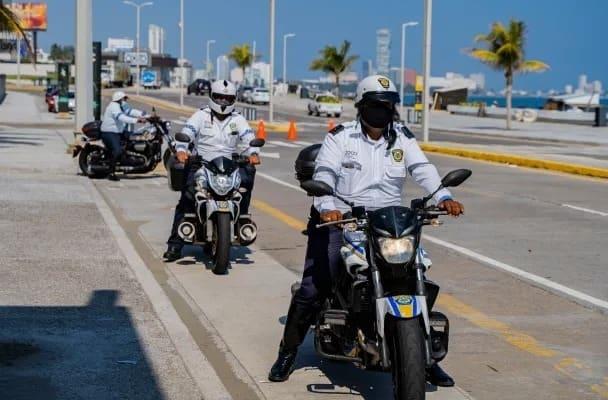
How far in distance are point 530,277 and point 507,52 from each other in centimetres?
4009

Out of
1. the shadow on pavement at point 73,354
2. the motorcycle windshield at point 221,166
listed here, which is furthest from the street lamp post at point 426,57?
the shadow on pavement at point 73,354

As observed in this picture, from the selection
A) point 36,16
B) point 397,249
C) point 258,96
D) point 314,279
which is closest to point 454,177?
point 397,249

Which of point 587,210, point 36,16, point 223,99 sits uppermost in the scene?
point 36,16

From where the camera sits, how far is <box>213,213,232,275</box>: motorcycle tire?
9766 mm

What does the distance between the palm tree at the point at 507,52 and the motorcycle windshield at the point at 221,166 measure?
40.3 metres

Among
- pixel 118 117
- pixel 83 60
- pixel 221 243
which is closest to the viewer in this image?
pixel 221 243

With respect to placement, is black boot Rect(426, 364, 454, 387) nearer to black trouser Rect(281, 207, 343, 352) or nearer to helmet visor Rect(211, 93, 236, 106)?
black trouser Rect(281, 207, 343, 352)

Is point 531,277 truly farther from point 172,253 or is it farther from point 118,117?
point 118,117

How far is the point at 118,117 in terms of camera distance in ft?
62.6

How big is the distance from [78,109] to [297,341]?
57.5 feet

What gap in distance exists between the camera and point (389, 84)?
19.3 ft

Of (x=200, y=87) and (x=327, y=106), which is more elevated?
(x=200, y=87)

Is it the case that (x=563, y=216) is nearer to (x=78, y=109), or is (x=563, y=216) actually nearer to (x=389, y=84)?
(x=389, y=84)

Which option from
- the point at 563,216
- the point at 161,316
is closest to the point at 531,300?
the point at 161,316
